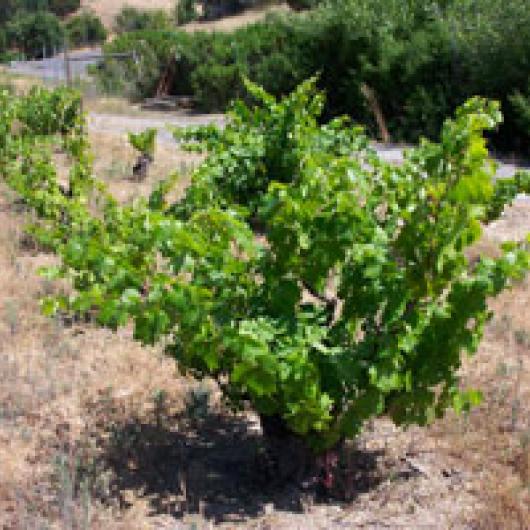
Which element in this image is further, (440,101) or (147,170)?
(440,101)

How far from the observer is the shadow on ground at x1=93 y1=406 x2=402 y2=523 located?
364cm

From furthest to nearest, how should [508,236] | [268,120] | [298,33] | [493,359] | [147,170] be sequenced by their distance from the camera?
[298,33] < [147,170] < [508,236] < [268,120] < [493,359]

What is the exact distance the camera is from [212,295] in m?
3.29

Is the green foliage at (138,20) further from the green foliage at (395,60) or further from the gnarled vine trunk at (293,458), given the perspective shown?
the gnarled vine trunk at (293,458)

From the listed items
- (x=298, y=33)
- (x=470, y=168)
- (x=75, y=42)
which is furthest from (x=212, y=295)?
(x=75, y=42)

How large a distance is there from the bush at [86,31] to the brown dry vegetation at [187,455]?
4935 centimetres

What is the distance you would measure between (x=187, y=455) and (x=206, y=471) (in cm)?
17

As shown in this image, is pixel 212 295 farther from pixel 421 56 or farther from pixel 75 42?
pixel 75 42

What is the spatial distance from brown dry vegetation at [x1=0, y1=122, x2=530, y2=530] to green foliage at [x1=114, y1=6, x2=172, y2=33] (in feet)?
148

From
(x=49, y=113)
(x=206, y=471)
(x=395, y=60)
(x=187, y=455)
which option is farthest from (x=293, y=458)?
(x=395, y=60)

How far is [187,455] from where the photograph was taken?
4.04 metres

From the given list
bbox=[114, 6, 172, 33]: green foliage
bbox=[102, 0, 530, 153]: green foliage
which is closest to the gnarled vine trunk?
bbox=[102, 0, 530, 153]: green foliage

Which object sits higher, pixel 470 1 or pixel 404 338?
pixel 470 1

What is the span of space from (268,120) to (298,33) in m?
12.7
